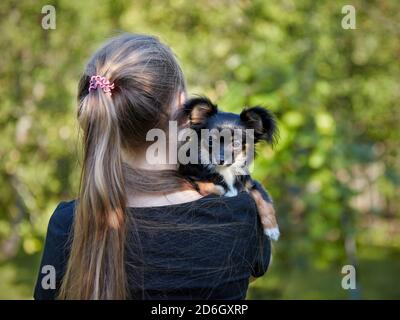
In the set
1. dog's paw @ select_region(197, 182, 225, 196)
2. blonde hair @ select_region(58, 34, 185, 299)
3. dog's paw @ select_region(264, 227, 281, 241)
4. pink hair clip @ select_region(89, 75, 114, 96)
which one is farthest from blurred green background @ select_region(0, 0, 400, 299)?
pink hair clip @ select_region(89, 75, 114, 96)

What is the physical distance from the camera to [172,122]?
8.10 feet

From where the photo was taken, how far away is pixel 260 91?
5148 mm

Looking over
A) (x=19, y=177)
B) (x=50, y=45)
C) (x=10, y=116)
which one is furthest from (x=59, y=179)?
(x=50, y=45)

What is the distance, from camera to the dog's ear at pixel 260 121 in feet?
10.6

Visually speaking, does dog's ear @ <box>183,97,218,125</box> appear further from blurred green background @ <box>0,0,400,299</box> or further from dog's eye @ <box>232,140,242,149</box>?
blurred green background @ <box>0,0,400,299</box>

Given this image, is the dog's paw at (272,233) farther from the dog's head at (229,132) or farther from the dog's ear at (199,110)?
the dog's ear at (199,110)

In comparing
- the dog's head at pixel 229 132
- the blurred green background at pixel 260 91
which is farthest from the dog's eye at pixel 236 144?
the blurred green background at pixel 260 91

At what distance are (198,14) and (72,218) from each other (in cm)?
468

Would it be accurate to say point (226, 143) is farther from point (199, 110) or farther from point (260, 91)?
point (260, 91)

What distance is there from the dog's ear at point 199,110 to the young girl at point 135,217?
0.59 metres

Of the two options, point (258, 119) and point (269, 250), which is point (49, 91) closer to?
point (258, 119)

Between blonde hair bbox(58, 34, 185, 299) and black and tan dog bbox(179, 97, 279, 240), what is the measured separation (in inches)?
30.1

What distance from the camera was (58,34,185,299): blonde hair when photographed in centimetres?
211

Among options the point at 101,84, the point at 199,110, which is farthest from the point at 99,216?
the point at 199,110
